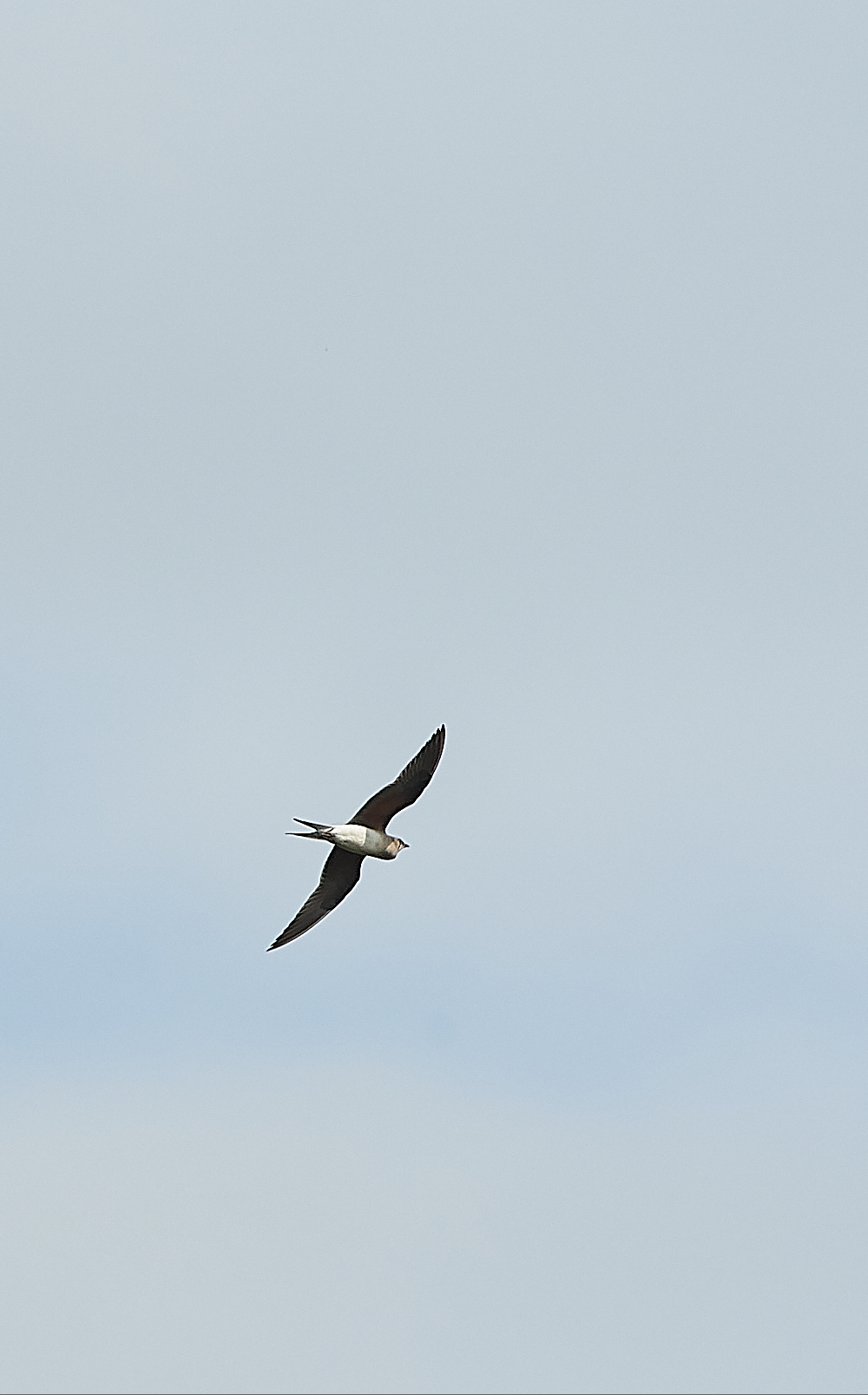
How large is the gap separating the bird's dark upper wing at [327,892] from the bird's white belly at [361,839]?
6.33 feet

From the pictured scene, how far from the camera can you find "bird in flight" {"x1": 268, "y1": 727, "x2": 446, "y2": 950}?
63969 millimetres

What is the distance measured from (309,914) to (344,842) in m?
3.90

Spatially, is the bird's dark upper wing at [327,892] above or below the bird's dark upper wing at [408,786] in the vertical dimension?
below

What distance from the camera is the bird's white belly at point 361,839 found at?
65375mm

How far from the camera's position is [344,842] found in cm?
6562

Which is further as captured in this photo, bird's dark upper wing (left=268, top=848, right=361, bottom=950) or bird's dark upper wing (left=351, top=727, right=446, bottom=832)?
bird's dark upper wing (left=268, top=848, right=361, bottom=950)

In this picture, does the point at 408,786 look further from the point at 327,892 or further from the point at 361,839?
the point at 327,892

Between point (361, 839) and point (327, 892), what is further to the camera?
point (327, 892)

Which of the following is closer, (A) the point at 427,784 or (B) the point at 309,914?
(A) the point at 427,784

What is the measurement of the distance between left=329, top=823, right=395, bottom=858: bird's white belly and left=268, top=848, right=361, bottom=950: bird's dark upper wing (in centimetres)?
193

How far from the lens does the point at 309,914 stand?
2704 inches

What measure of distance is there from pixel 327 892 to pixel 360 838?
370 centimetres

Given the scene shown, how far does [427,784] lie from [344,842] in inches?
123

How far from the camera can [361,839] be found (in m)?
65.6
